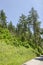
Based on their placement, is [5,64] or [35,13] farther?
[35,13]

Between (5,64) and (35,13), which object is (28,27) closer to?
(35,13)

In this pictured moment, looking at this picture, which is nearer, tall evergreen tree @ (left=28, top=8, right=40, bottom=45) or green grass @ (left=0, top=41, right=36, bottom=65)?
green grass @ (left=0, top=41, right=36, bottom=65)

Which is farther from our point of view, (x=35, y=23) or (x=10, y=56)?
(x=35, y=23)

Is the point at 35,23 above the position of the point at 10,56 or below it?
above

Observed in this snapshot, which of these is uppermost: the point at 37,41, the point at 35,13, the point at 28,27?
the point at 35,13

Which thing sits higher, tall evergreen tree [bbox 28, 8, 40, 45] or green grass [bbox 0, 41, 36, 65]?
tall evergreen tree [bbox 28, 8, 40, 45]

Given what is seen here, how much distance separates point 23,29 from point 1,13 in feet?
54.4

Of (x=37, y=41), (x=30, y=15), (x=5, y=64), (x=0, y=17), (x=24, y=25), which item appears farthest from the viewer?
(x=0, y=17)

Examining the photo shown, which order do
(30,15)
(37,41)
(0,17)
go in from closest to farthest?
1. (37,41)
2. (30,15)
3. (0,17)

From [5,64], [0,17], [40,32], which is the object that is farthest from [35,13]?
[5,64]

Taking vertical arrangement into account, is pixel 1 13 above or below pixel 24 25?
above

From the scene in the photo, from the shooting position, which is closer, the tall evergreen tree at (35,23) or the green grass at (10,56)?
the green grass at (10,56)

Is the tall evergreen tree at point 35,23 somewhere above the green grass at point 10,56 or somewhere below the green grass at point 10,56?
above

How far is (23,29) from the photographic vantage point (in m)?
97.8
